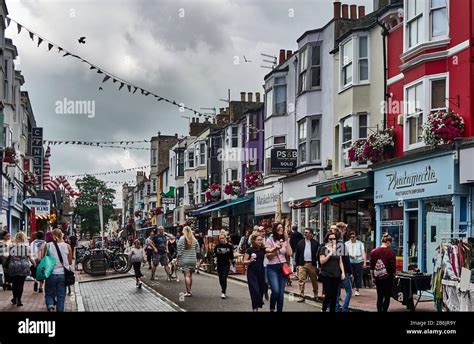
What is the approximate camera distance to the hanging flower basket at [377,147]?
18.6 m

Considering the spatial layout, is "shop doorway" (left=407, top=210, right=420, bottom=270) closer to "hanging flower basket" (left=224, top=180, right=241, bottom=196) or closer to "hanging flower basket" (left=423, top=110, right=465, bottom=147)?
"hanging flower basket" (left=423, top=110, right=465, bottom=147)

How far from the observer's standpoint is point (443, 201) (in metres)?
15.8

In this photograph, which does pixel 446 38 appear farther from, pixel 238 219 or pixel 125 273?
pixel 238 219

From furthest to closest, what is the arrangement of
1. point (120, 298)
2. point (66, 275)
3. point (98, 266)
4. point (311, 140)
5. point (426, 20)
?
point (311, 140) < point (98, 266) < point (426, 20) < point (120, 298) < point (66, 275)

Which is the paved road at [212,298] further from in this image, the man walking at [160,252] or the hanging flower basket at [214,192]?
the hanging flower basket at [214,192]

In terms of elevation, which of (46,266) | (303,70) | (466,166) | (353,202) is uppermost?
(303,70)

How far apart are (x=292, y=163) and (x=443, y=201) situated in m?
9.76

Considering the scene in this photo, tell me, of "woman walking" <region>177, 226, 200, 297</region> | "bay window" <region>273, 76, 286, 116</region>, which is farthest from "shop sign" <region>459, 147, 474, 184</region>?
"bay window" <region>273, 76, 286, 116</region>

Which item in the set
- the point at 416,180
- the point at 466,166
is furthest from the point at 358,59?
the point at 466,166

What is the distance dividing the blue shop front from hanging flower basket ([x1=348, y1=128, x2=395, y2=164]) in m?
0.34

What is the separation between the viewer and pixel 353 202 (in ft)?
70.7

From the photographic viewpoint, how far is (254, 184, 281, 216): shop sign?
91.7ft

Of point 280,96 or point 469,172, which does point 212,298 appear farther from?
point 280,96

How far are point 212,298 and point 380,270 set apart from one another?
402 cm
